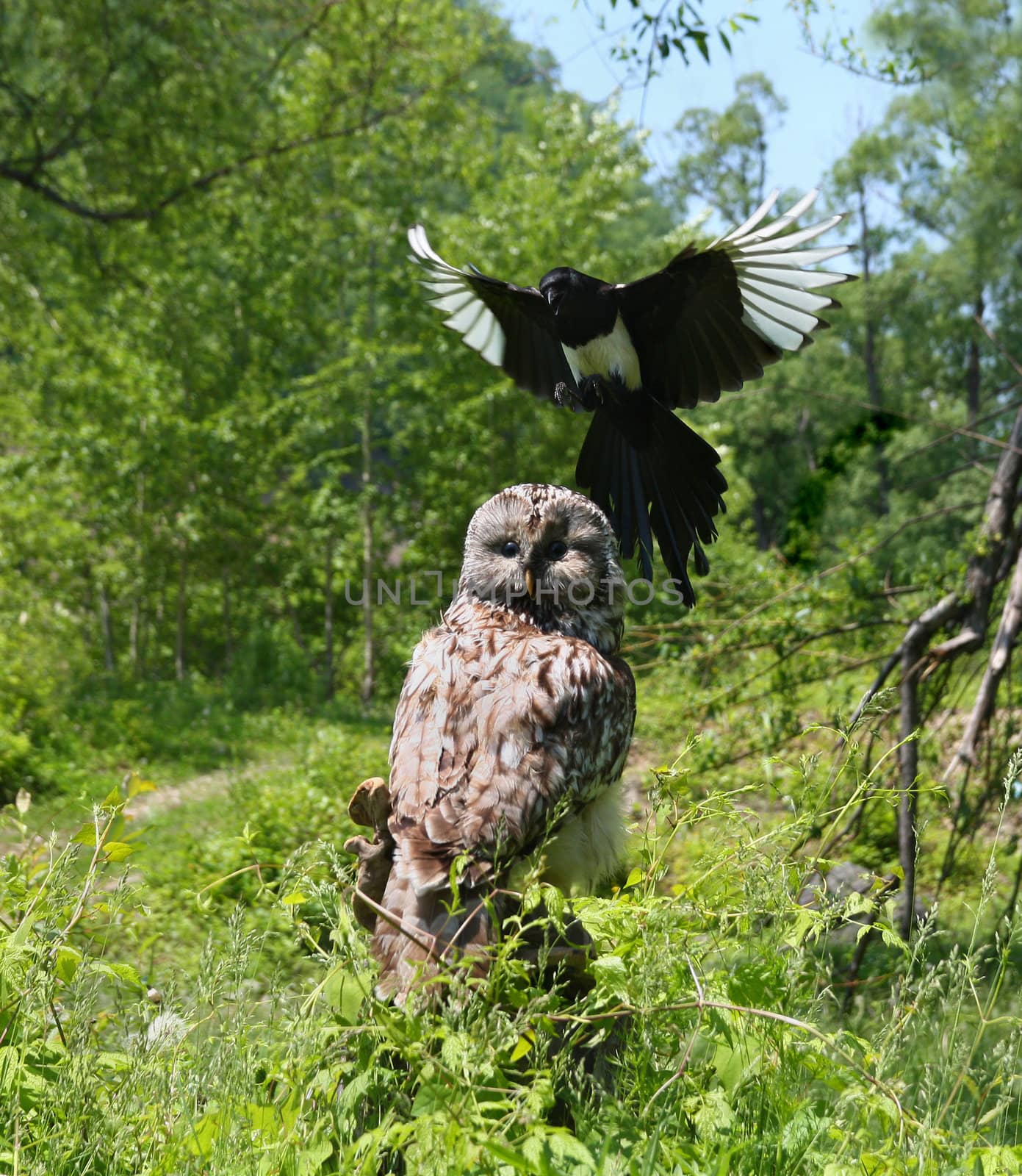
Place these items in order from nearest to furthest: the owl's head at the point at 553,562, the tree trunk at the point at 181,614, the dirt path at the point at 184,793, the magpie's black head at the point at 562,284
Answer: the owl's head at the point at 553,562, the magpie's black head at the point at 562,284, the dirt path at the point at 184,793, the tree trunk at the point at 181,614

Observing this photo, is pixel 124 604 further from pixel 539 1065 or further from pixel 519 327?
pixel 539 1065

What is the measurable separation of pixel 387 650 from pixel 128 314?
6085 millimetres

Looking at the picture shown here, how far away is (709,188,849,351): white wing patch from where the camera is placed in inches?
98.8

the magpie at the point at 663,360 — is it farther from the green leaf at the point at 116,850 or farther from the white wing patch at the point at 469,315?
the green leaf at the point at 116,850

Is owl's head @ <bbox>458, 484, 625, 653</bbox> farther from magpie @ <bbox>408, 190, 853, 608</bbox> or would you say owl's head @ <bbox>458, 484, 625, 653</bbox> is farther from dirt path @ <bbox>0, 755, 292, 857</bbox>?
dirt path @ <bbox>0, 755, 292, 857</bbox>

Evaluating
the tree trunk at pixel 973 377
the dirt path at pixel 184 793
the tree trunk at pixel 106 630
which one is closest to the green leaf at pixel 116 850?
the dirt path at pixel 184 793

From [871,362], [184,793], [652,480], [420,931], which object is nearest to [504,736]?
[420,931]

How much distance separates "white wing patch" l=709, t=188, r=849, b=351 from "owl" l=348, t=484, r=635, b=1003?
2.41 feet

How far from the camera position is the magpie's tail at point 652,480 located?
9.32 feet

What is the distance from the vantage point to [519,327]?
321 cm

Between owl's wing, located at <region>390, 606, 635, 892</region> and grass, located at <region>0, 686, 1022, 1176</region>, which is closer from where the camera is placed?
grass, located at <region>0, 686, 1022, 1176</region>

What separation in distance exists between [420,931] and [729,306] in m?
1.92

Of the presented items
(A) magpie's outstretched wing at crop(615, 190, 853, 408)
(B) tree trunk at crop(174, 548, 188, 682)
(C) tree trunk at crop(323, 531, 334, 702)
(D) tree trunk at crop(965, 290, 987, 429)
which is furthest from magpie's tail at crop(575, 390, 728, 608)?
(D) tree trunk at crop(965, 290, 987, 429)

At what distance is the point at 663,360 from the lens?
9.66 feet
